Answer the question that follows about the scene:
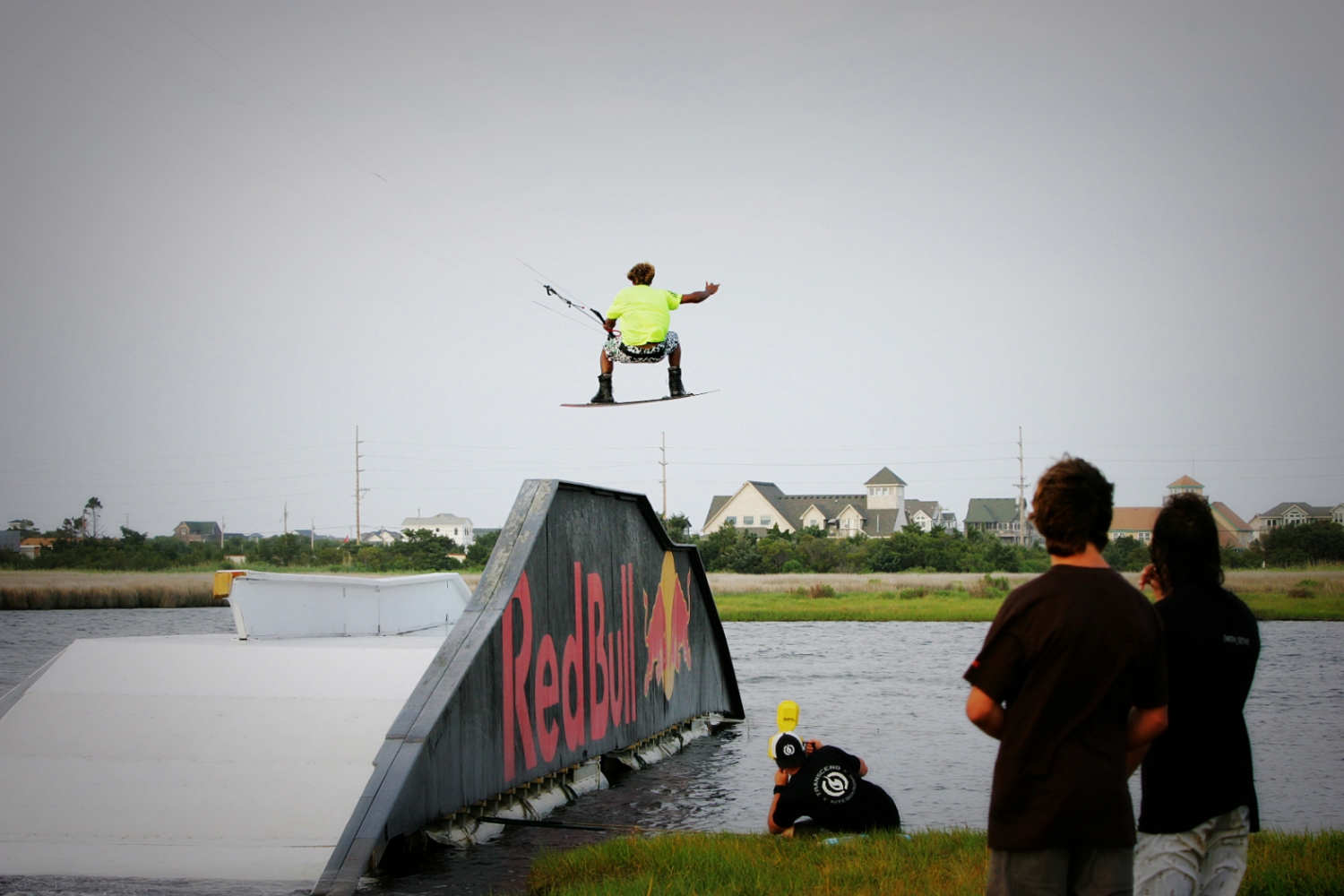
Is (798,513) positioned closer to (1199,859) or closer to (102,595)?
(102,595)

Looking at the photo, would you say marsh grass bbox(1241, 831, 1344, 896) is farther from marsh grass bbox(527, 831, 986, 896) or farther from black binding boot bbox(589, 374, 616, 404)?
black binding boot bbox(589, 374, 616, 404)

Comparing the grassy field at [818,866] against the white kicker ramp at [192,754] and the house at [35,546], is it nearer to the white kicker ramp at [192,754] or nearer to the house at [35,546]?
the white kicker ramp at [192,754]

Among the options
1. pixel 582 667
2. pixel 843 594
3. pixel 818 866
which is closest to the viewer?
pixel 818 866

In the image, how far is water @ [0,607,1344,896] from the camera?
24.8ft

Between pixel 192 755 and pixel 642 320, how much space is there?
619cm

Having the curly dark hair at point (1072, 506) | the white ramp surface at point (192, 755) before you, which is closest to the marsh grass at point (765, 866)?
the white ramp surface at point (192, 755)

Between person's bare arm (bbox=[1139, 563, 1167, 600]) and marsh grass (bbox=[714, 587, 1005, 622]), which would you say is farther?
marsh grass (bbox=[714, 587, 1005, 622])

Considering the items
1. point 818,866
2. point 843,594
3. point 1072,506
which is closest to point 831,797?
point 818,866

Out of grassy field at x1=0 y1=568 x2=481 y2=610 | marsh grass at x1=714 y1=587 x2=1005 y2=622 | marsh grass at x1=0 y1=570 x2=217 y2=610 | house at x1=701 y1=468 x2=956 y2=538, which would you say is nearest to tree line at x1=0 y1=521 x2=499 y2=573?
grassy field at x1=0 y1=568 x2=481 y2=610

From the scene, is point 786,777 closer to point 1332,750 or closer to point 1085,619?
point 1085,619

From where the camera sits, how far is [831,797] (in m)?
7.42

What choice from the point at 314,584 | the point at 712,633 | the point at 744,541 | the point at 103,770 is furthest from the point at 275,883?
the point at 744,541

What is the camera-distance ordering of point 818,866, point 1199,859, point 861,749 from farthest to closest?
point 861,749
point 818,866
point 1199,859

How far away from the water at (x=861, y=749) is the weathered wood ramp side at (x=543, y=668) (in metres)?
0.48
